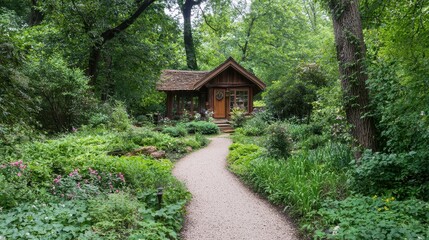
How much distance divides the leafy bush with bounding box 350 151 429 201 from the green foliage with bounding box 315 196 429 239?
0.40 m

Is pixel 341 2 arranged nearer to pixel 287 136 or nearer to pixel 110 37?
pixel 287 136

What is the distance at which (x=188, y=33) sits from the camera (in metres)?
26.8

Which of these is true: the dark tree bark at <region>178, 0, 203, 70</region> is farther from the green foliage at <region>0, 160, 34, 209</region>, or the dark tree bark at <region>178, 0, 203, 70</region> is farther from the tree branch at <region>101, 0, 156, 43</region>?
the green foliage at <region>0, 160, 34, 209</region>

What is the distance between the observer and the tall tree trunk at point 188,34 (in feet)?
84.7

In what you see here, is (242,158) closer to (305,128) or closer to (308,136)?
(308,136)

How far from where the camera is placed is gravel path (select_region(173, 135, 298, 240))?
5113 millimetres

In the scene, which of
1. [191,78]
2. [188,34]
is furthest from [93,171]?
[188,34]

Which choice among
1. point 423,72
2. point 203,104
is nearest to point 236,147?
point 423,72

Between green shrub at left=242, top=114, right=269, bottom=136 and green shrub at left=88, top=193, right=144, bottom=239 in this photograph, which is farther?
green shrub at left=242, top=114, right=269, bottom=136

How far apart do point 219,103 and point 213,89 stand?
1.08 meters

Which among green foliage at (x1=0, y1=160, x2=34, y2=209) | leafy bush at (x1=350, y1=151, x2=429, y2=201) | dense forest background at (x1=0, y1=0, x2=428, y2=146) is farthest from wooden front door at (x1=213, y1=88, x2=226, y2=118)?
green foliage at (x1=0, y1=160, x2=34, y2=209)

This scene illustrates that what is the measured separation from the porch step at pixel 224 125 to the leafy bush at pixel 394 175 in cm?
1323

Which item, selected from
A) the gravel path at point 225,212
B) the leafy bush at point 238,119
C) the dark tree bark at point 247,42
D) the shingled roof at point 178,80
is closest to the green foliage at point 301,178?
the gravel path at point 225,212

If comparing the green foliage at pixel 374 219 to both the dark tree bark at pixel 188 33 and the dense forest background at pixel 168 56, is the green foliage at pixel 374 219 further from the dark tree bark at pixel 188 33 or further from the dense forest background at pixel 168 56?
the dark tree bark at pixel 188 33
